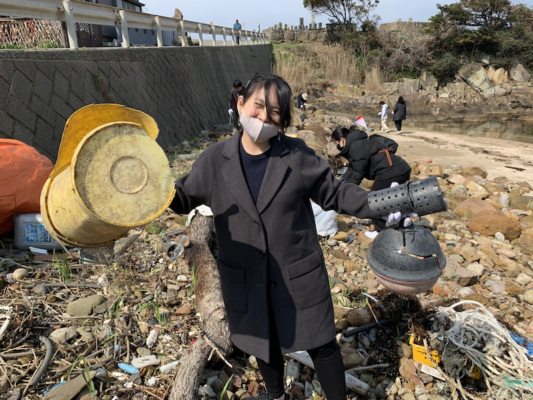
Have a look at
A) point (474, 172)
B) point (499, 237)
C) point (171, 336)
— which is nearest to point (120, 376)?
point (171, 336)

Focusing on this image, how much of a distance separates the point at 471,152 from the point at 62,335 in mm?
11151

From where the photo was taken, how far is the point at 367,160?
13.8 ft

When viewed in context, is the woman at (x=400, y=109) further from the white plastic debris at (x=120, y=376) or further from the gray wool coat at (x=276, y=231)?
the white plastic debris at (x=120, y=376)

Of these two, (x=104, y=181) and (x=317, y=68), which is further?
(x=317, y=68)

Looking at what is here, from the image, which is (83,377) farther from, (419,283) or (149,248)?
(419,283)

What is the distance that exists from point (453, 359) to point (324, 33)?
32337 mm

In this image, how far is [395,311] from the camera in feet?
8.88

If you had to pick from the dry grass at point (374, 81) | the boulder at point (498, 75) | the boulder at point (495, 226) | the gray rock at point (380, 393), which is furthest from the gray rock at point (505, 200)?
the boulder at point (498, 75)

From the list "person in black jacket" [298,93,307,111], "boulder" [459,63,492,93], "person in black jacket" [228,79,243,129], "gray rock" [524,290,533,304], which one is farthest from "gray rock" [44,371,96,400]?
"boulder" [459,63,492,93]

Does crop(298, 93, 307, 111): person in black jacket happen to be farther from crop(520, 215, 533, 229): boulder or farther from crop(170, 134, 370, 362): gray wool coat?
crop(170, 134, 370, 362): gray wool coat

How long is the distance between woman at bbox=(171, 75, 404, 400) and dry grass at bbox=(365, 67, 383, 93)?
74.5ft

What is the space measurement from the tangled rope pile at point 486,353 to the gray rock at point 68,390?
2.23 metres

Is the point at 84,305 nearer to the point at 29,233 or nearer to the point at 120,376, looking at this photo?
the point at 120,376

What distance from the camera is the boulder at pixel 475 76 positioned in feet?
72.7
